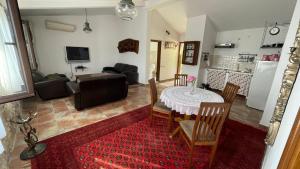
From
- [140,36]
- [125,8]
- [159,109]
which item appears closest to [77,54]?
[140,36]

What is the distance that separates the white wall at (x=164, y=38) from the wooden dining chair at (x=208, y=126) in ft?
14.8

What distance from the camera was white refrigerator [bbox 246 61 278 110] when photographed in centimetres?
332

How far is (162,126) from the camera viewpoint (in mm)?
2592

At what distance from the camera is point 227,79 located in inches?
186

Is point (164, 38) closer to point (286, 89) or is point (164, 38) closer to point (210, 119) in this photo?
point (210, 119)

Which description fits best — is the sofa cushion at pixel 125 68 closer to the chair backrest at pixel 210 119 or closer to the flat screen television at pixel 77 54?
the flat screen television at pixel 77 54

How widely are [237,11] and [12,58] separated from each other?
531 cm

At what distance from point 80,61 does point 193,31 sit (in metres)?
4.98

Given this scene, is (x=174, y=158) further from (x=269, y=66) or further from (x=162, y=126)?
(x=269, y=66)

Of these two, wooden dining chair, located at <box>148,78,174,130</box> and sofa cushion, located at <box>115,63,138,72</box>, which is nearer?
wooden dining chair, located at <box>148,78,174,130</box>

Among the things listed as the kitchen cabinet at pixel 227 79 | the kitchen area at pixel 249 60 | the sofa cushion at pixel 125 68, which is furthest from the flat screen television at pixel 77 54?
the kitchen cabinet at pixel 227 79

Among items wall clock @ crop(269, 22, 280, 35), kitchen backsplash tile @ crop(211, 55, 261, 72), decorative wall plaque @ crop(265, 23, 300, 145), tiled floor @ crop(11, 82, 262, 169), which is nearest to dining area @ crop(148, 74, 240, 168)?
decorative wall plaque @ crop(265, 23, 300, 145)

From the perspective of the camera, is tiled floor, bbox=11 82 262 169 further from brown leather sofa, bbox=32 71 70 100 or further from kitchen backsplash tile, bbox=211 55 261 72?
kitchen backsplash tile, bbox=211 55 261 72

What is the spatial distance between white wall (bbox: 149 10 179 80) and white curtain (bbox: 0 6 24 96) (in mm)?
4428
